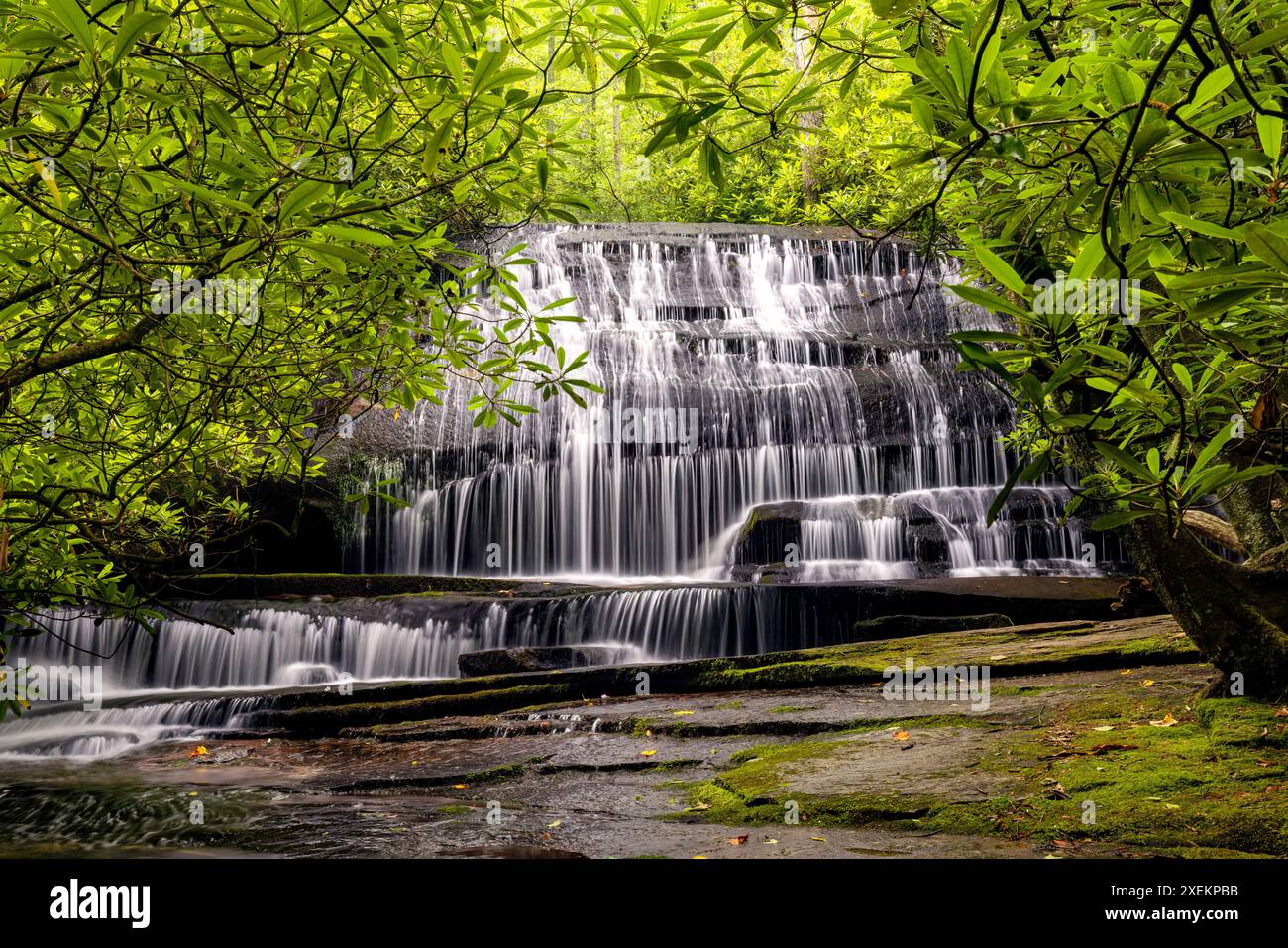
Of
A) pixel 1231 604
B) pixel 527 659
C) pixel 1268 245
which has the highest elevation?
pixel 1268 245

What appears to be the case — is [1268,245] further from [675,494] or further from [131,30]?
[675,494]

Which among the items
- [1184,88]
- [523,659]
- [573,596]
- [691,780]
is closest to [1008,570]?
[573,596]

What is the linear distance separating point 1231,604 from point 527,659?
256 inches

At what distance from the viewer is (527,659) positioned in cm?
899

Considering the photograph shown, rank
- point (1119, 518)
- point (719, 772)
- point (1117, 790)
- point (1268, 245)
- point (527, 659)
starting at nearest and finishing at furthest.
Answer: point (1268, 245)
point (1119, 518)
point (1117, 790)
point (719, 772)
point (527, 659)

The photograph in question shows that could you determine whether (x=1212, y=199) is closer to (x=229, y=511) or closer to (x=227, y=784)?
(x=229, y=511)

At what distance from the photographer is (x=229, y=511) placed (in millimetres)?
5242

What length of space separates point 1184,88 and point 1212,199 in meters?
0.62

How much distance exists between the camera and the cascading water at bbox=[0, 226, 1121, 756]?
10.3m

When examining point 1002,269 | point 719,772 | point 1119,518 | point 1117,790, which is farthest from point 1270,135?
point 719,772

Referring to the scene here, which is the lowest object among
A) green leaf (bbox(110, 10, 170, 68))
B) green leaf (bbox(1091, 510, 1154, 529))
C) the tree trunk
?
the tree trunk

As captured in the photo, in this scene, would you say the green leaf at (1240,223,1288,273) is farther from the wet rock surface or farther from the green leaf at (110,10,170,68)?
the wet rock surface

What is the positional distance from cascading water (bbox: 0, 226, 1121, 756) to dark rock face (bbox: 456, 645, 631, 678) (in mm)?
854

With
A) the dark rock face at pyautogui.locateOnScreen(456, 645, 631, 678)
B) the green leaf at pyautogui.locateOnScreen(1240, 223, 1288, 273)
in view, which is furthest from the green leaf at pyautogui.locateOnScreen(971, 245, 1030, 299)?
the dark rock face at pyautogui.locateOnScreen(456, 645, 631, 678)
